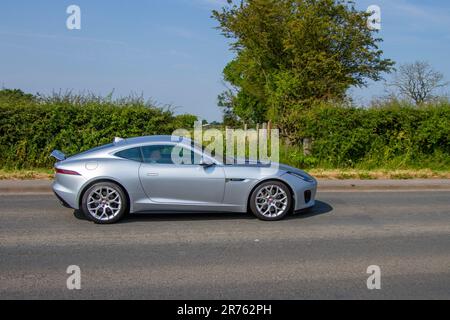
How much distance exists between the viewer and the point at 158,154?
8203mm

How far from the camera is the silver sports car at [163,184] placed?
788 cm

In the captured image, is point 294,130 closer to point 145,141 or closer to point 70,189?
point 145,141

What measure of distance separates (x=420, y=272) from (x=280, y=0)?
1329 inches

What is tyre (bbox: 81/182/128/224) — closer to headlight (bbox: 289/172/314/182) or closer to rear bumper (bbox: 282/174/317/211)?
rear bumper (bbox: 282/174/317/211)

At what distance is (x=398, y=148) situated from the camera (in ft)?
53.2

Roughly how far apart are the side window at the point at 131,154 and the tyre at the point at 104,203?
51 centimetres

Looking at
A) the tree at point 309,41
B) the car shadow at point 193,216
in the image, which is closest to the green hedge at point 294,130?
the car shadow at point 193,216

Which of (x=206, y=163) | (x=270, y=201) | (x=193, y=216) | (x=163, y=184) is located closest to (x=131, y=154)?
(x=163, y=184)

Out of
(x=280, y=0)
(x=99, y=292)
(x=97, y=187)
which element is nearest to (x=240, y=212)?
(x=97, y=187)

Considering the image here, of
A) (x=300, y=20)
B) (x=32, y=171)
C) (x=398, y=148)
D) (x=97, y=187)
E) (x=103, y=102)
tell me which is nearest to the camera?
(x=97, y=187)

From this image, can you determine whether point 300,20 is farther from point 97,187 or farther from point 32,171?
point 97,187

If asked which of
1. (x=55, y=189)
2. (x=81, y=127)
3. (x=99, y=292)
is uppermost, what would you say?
(x=81, y=127)

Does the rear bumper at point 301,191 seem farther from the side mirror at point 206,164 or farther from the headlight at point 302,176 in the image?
the side mirror at point 206,164

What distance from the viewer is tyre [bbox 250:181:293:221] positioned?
825 centimetres
